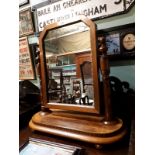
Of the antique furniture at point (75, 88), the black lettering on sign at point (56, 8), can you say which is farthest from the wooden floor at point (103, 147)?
the black lettering on sign at point (56, 8)

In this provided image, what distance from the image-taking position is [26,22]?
117 cm

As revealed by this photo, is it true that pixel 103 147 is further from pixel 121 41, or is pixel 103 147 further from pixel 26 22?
pixel 26 22

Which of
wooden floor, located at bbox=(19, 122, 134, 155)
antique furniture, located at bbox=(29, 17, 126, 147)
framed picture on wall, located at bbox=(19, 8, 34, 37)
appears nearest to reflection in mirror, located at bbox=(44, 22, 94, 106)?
antique furniture, located at bbox=(29, 17, 126, 147)

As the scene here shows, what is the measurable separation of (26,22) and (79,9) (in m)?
0.44

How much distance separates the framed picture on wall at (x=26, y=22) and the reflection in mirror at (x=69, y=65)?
40 cm

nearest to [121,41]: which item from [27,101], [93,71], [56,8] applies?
[93,71]

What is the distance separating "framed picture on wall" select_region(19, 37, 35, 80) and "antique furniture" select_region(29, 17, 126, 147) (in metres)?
0.41

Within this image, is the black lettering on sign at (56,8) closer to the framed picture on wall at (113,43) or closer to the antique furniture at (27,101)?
the framed picture on wall at (113,43)

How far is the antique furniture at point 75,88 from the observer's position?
639 mm
